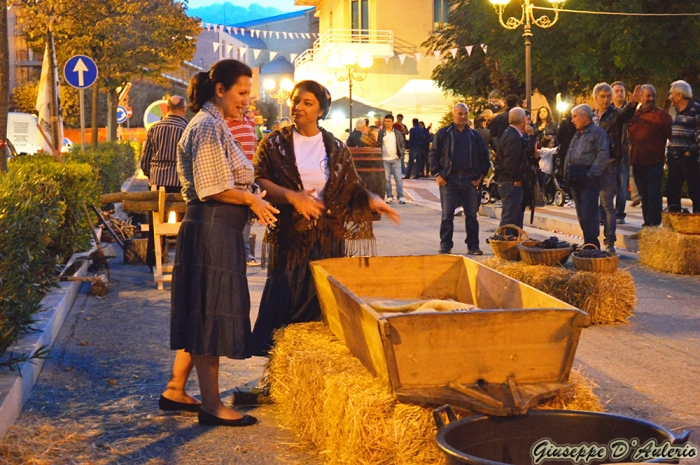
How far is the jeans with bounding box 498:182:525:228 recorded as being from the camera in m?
13.4

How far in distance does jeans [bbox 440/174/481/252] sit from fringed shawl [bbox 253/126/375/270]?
767 centimetres

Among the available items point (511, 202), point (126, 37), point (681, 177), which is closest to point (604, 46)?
point (126, 37)

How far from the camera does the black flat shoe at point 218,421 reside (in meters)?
5.72

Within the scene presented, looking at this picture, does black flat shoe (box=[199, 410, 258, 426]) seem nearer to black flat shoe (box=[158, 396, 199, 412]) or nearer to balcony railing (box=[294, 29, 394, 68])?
black flat shoe (box=[158, 396, 199, 412])

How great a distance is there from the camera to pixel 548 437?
4.05 metres

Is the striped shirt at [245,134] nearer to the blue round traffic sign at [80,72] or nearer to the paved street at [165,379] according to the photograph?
the paved street at [165,379]

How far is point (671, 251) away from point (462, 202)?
3031mm

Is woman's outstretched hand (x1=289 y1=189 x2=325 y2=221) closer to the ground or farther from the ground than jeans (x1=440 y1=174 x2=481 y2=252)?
farther from the ground

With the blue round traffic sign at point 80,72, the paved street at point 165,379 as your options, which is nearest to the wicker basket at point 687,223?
the paved street at point 165,379

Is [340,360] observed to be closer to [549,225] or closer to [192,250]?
[192,250]

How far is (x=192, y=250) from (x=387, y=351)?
158 cm

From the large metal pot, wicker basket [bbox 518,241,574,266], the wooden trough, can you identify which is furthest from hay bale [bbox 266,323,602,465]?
wicker basket [bbox 518,241,574,266]

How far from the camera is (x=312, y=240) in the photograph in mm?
6176

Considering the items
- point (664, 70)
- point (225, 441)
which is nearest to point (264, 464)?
point (225, 441)
